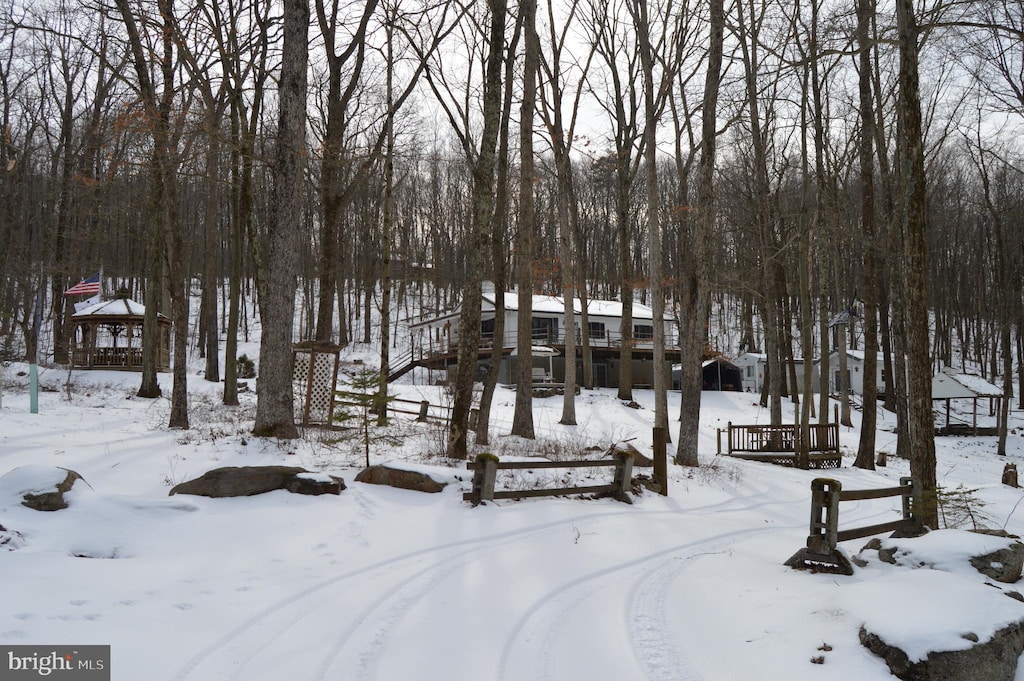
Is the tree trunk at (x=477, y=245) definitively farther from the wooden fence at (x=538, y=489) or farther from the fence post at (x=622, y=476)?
the fence post at (x=622, y=476)

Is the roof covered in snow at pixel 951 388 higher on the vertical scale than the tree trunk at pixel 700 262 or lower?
lower

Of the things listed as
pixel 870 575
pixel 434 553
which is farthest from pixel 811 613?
pixel 434 553

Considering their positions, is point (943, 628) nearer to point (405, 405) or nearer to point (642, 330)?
point (405, 405)

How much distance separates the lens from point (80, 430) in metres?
14.6

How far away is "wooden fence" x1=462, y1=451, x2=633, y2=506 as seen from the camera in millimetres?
9891

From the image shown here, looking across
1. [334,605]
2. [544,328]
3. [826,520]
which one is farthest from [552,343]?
[334,605]

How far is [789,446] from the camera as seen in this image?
21.4 m

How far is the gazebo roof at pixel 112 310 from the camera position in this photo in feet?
101

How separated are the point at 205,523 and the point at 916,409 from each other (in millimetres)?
9326

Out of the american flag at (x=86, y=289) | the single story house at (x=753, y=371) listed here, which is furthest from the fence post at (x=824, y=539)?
the single story house at (x=753, y=371)

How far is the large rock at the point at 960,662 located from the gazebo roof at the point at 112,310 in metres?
32.5

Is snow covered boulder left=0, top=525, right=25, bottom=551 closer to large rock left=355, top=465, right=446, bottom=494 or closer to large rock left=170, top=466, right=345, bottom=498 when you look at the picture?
large rock left=170, top=466, right=345, bottom=498

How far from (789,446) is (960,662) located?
17.2 m

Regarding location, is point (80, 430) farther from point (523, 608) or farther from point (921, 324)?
point (921, 324)
